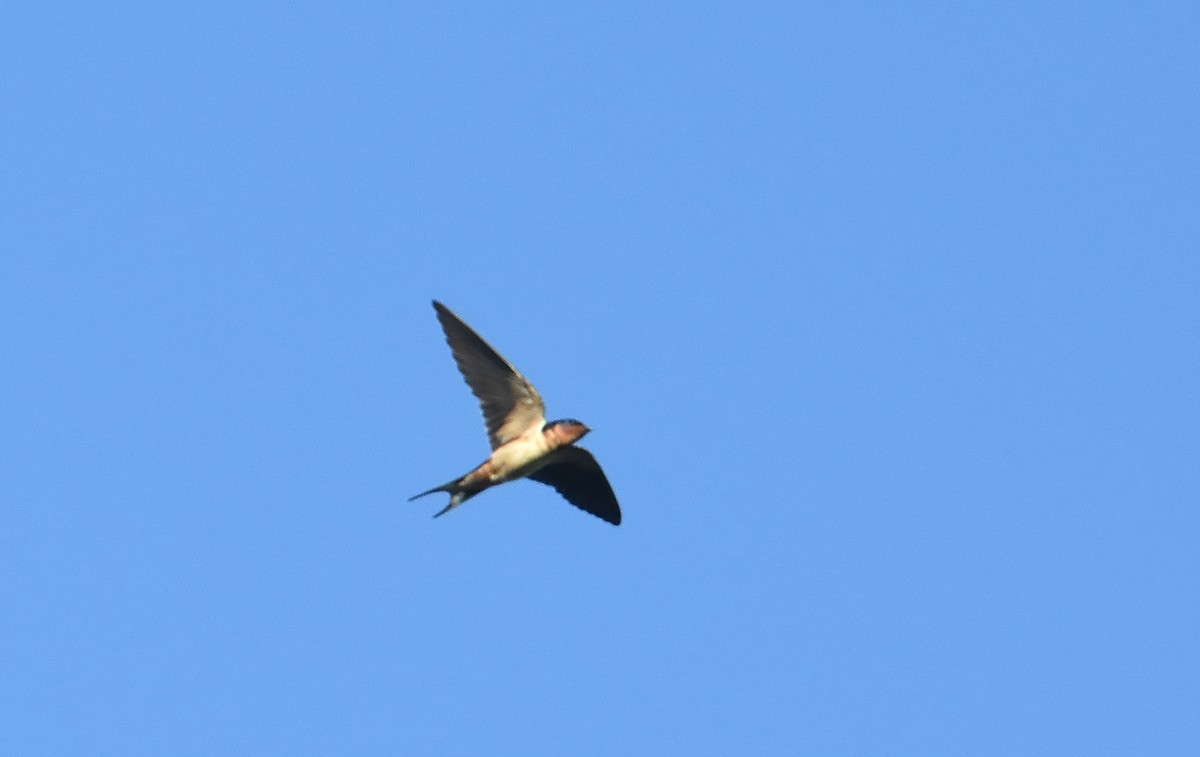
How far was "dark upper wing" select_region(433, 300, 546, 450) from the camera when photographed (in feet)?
61.3

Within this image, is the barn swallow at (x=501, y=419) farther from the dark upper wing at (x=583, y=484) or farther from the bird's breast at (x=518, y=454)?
the dark upper wing at (x=583, y=484)

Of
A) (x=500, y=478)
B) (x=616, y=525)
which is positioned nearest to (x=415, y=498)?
(x=500, y=478)

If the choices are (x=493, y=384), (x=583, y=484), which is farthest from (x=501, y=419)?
(x=583, y=484)

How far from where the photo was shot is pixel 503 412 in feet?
61.8

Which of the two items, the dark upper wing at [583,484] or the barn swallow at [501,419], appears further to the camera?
the dark upper wing at [583,484]

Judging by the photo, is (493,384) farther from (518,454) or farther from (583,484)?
(583,484)

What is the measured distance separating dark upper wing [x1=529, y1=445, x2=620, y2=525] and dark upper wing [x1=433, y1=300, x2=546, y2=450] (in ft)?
2.54

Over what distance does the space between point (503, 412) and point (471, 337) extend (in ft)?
2.28

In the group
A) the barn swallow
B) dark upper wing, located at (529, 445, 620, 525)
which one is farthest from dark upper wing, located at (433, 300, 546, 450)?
dark upper wing, located at (529, 445, 620, 525)

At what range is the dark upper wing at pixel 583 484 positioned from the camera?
19.6 m

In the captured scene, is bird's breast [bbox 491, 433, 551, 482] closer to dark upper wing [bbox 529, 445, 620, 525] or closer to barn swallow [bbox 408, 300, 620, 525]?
barn swallow [bbox 408, 300, 620, 525]

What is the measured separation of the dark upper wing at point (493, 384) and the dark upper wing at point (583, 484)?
77 cm

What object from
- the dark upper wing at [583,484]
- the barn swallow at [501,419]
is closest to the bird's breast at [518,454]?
the barn swallow at [501,419]

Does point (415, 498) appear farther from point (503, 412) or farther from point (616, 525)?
point (616, 525)
